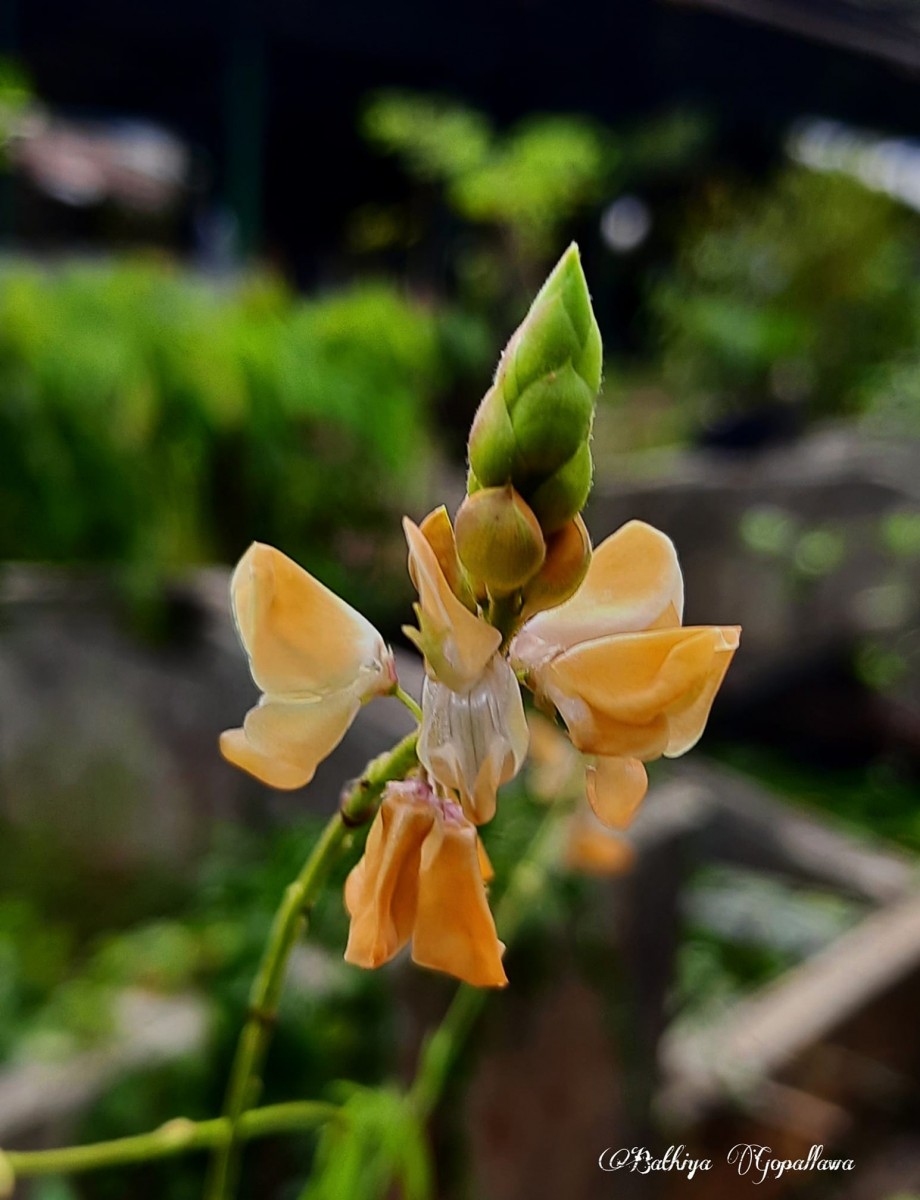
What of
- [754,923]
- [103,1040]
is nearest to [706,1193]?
[754,923]

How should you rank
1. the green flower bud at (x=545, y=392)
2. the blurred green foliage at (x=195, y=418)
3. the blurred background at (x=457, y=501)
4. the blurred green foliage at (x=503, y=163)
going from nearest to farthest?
1. the green flower bud at (x=545, y=392)
2. the blurred background at (x=457, y=501)
3. the blurred green foliage at (x=195, y=418)
4. the blurred green foliage at (x=503, y=163)

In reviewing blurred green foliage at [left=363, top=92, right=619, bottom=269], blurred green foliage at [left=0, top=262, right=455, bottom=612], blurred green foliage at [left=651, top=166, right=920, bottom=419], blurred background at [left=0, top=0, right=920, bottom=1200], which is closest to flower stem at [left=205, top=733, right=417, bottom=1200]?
blurred background at [left=0, top=0, right=920, bottom=1200]

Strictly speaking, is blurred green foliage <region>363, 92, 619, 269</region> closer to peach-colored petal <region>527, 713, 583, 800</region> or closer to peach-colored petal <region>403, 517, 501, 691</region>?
peach-colored petal <region>527, 713, 583, 800</region>

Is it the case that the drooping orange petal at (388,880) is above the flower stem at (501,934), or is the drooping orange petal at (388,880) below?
above

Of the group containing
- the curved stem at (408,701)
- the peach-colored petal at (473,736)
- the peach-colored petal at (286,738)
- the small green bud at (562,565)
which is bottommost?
the peach-colored petal at (286,738)

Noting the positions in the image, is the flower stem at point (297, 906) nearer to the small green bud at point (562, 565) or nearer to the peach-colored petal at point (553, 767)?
the small green bud at point (562, 565)

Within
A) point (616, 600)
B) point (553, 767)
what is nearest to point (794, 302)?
point (553, 767)

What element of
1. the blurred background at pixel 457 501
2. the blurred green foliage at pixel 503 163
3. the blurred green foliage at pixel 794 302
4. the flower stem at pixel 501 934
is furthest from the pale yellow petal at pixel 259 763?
the blurred green foliage at pixel 794 302
